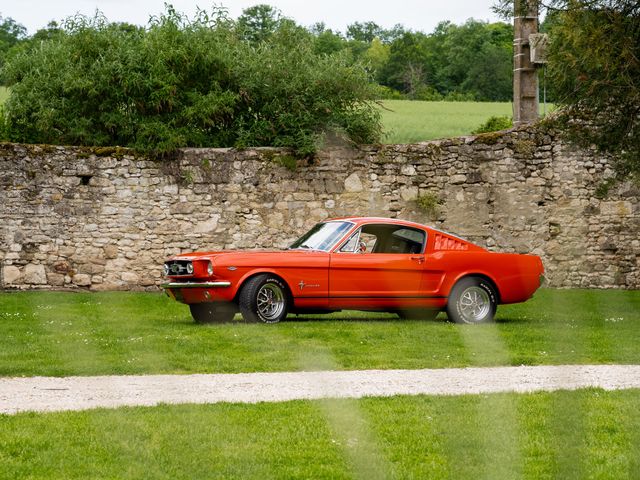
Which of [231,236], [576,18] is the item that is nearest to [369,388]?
[576,18]

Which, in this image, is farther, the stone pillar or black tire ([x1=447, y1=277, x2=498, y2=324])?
the stone pillar

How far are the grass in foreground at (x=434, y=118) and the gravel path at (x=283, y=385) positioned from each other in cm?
2375

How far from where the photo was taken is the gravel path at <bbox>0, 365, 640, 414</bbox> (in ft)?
27.6

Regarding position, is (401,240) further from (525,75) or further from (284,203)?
(525,75)

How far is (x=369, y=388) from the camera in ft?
29.6

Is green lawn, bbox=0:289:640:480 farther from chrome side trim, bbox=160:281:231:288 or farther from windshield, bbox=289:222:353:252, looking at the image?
windshield, bbox=289:222:353:252

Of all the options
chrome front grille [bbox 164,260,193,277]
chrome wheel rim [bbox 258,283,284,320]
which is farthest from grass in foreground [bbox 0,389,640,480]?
chrome front grille [bbox 164,260,193,277]

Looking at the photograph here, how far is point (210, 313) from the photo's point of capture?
48.4 feet

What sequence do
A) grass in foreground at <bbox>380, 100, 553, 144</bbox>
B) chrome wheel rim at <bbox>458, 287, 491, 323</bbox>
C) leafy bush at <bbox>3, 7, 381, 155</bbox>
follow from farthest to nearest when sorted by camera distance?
grass in foreground at <bbox>380, 100, 553, 144</bbox> < leafy bush at <bbox>3, 7, 381, 155</bbox> < chrome wheel rim at <bbox>458, 287, 491, 323</bbox>

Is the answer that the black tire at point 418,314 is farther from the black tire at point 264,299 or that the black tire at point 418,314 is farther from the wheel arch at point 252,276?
the wheel arch at point 252,276

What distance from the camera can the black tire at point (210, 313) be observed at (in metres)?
14.7

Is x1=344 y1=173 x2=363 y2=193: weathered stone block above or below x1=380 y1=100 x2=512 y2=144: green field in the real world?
below

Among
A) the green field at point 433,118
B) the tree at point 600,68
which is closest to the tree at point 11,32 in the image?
the green field at point 433,118

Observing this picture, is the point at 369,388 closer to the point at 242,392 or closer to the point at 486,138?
the point at 242,392
